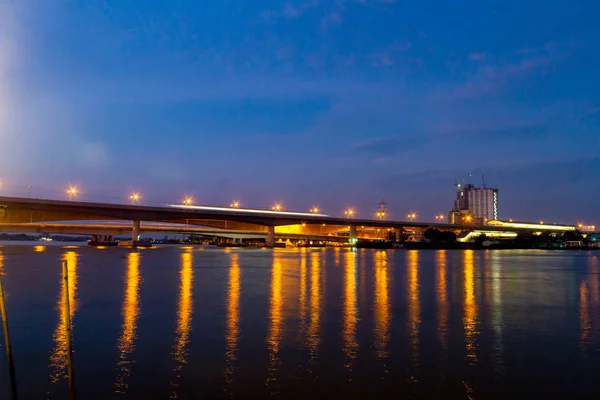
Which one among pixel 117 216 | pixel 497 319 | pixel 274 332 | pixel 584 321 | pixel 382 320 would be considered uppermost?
pixel 117 216

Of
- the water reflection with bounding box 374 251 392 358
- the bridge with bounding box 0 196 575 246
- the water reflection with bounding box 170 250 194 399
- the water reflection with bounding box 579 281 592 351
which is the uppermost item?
the bridge with bounding box 0 196 575 246

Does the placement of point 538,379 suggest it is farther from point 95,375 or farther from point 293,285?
point 293,285

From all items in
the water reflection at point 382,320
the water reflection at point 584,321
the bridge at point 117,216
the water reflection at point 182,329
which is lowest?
the water reflection at point 584,321

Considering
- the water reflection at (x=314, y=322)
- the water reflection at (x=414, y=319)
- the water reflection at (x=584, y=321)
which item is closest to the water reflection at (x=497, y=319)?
the water reflection at (x=414, y=319)

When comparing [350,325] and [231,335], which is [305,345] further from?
[350,325]

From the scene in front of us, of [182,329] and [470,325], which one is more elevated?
[182,329]

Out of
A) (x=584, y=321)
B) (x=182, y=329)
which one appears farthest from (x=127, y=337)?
(x=584, y=321)

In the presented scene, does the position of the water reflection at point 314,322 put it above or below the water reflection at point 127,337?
below

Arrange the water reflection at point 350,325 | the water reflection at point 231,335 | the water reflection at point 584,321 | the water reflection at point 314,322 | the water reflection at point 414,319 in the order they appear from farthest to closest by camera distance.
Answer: the water reflection at point 584,321 → the water reflection at point 314,322 → the water reflection at point 414,319 → the water reflection at point 350,325 → the water reflection at point 231,335

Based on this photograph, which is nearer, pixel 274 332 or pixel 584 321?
pixel 274 332

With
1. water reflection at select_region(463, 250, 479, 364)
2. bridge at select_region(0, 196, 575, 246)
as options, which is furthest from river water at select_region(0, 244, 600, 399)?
bridge at select_region(0, 196, 575, 246)

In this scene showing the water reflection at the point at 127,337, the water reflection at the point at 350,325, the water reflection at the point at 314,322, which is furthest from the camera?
the water reflection at the point at 314,322

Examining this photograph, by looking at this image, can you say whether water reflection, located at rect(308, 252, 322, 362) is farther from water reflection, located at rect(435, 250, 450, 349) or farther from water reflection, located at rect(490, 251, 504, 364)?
water reflection, located at rect(490, 251, 504, 364)

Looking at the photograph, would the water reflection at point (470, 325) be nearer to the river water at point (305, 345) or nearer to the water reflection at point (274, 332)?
the river water at point (305, 345)
